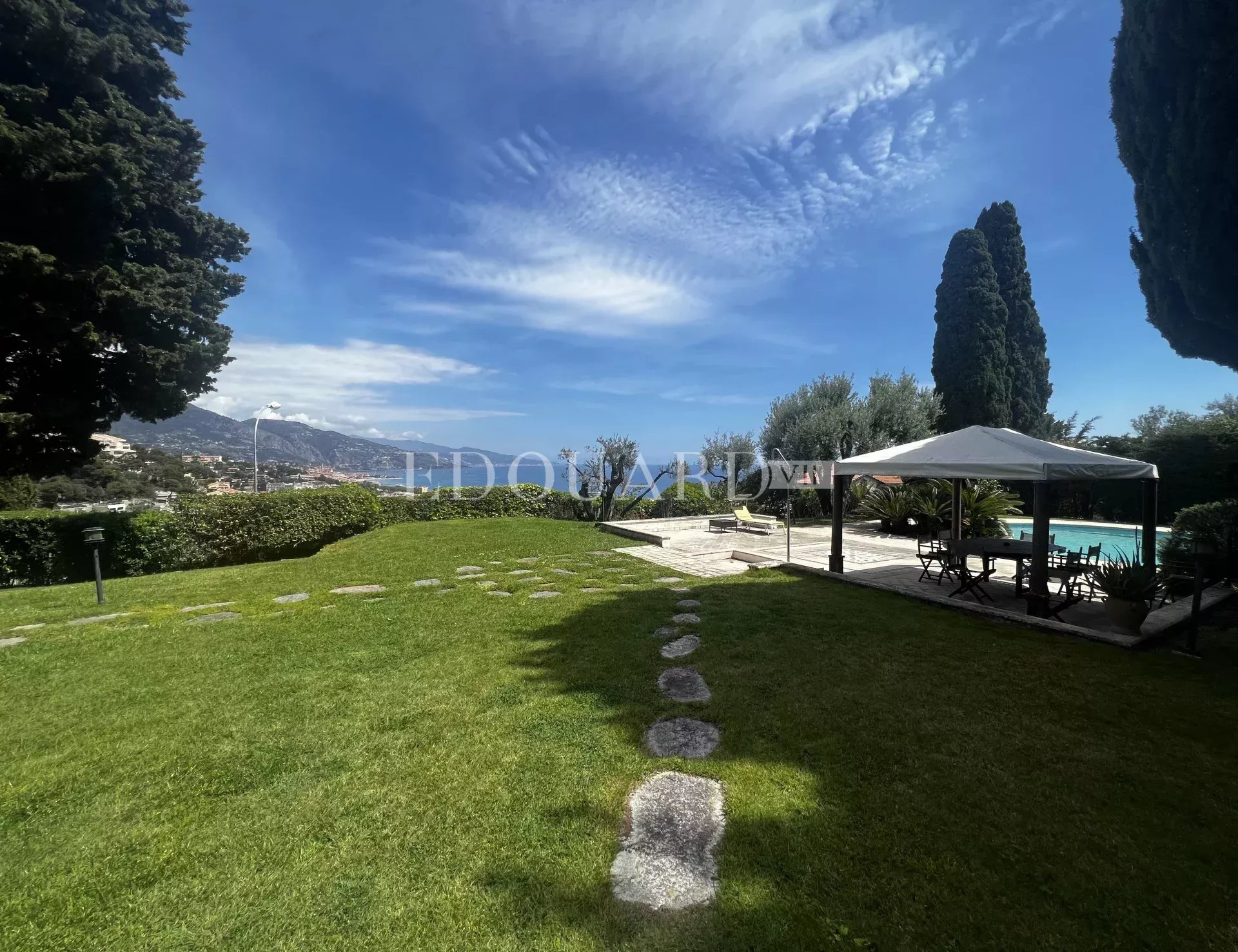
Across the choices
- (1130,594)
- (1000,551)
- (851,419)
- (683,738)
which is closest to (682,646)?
(683,738)

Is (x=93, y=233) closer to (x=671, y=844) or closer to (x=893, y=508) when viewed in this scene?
Result: (x=671, y=844)

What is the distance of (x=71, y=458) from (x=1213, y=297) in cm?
2106

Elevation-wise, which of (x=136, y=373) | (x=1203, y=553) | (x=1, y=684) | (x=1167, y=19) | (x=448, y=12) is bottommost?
(x=1, y=684)

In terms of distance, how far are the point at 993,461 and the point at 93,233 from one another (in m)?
16.8

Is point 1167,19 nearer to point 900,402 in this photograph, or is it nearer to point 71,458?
point 900,402

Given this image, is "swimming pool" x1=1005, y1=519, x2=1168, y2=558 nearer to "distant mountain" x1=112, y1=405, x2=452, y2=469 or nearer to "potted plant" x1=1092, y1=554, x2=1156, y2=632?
"potted plant" x1=1092, y1=554, x2=1156, y2=632

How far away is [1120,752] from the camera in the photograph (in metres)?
3.10

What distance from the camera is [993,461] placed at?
5910 mm

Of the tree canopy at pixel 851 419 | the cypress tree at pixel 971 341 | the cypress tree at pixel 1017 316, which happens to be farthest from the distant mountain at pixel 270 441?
the cypress tree at pixel 1017 316

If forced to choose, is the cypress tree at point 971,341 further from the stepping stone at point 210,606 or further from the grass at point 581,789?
the stepping stone at point 210,606

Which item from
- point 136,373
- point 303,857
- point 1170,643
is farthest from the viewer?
point 136,373

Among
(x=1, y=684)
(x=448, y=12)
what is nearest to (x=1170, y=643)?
(x=1, y=684)

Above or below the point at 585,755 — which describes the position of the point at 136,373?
above

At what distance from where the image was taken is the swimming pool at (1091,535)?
11.7 meters
